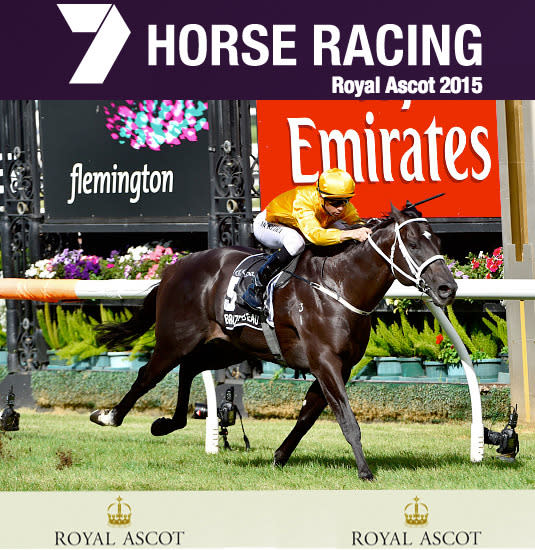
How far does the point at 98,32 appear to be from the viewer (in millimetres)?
6668

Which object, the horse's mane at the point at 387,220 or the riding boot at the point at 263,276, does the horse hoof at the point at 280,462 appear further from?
the horse's mane at the point at 387,220

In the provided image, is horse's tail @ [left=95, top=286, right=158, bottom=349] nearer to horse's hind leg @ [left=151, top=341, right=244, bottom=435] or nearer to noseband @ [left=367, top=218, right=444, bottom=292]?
horse's hind leg @ [left=151, top=341, right=244, bottom=435]

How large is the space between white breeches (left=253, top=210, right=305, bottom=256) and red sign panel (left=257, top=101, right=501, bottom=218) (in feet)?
12.8

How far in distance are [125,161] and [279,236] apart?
522 centimetres

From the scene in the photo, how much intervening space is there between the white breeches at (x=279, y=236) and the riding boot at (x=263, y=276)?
0.06m

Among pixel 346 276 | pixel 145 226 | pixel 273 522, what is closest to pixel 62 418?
pixel 145 226

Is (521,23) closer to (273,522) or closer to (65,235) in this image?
(273,522)

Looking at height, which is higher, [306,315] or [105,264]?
[105,264]

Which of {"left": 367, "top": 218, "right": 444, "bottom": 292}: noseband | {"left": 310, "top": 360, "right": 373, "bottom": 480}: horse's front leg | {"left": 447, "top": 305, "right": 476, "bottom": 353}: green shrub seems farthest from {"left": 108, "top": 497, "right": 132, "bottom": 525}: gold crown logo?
{"left": 447, "top": 305, "right": 476, "bottom": 353}: green shrub

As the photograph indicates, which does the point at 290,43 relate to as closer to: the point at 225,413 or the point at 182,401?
the point at 182,401

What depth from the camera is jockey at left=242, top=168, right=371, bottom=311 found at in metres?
6.87

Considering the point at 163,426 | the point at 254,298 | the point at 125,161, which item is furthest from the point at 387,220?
the point at 125,161

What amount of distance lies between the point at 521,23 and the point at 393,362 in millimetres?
4870

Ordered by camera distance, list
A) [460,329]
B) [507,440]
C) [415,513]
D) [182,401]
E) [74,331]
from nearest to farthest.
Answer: [415,513] → [507,440] → [182,401] → [460,329] → [74,331]
